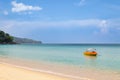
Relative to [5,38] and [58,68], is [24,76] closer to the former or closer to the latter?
[58,68]

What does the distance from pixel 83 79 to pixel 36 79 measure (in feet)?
7.55

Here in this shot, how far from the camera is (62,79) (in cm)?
1067

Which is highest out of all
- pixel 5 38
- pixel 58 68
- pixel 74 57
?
pixel 5 38

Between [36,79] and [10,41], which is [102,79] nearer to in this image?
[36,79]

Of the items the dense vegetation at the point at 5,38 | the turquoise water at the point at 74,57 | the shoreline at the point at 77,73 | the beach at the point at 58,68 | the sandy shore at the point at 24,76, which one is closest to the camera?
the sandy shore at the point at 24,76

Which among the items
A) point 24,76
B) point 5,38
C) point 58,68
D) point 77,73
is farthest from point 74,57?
point 5,38

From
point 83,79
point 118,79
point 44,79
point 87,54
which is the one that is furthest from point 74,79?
point 87,54

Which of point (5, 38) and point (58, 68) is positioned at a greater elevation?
point (5, 38)

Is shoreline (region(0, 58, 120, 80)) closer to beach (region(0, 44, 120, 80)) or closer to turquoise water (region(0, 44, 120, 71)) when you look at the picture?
beach (region(0, 44, 120, 80))

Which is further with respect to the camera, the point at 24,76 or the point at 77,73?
the point at 77,73

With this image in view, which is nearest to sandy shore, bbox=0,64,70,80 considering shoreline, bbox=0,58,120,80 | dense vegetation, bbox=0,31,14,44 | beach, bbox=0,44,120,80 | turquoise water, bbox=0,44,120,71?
beach, bbox=0,44,120,80

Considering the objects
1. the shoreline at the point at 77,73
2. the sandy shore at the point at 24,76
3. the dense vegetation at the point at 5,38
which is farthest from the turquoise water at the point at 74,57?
the dense vegetation at the point at 5,38

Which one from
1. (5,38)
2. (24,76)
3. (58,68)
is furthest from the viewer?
(5,38)

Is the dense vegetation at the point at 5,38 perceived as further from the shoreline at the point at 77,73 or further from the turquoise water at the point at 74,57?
the shoreline at the point at 77,73
